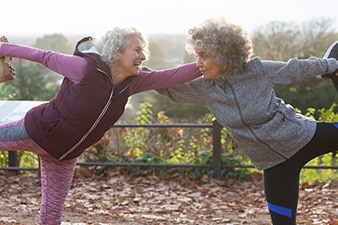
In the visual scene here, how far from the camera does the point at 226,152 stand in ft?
29.5

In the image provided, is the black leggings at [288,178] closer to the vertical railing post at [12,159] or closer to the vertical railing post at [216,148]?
the vertical railing post at [216,148]

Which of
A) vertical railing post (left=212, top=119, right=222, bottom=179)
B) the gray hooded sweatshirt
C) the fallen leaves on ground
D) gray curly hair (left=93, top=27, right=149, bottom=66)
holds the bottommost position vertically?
the fallen leaves on ground

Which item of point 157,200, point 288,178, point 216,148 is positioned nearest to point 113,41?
point 288,178

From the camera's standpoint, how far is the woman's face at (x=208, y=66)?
156 inches

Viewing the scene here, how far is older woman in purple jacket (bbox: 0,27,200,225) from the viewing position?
12.8ft

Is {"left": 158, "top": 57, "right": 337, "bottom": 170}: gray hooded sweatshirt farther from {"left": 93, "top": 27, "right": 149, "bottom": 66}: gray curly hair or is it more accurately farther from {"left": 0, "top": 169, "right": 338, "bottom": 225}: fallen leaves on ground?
{"left": 0, "top": 169, "right": 338, "bottom": 225}: fallen leaves on ground

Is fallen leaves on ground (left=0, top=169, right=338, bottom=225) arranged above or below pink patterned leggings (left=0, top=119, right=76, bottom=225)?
below

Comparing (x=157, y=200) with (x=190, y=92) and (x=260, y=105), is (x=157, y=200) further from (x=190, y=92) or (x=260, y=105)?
(x=260, y=105)

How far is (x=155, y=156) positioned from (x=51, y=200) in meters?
4.59

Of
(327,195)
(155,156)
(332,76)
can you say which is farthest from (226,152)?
(332,76)

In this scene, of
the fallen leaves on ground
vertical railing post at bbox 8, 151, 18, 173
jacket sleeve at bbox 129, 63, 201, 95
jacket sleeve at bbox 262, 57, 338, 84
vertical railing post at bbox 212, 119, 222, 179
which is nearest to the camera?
jacket sleeve at bbox 262, 57, 338, 84

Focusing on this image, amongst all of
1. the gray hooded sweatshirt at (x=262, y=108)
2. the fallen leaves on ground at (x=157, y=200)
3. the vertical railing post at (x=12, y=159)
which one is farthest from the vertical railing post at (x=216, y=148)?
the gray hooded sweatshirt at (x=262, y=108)

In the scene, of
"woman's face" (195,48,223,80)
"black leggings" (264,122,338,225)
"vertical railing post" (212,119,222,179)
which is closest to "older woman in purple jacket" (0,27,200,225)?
"woman's face" (195,48,223,80)

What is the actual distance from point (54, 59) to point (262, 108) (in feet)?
3.94
